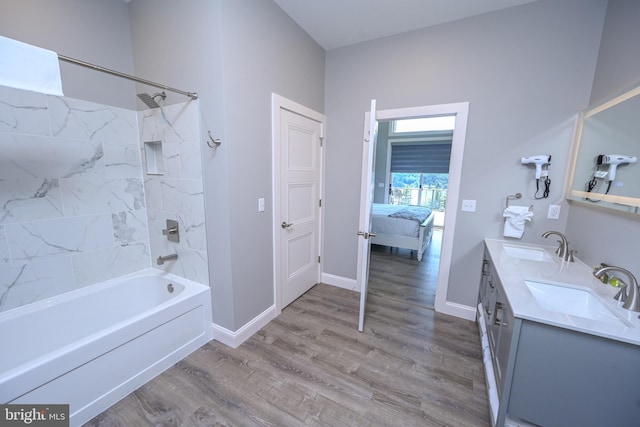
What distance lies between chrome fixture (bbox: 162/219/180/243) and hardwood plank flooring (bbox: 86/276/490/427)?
985 mm

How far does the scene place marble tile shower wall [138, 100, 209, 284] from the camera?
198 centimetres

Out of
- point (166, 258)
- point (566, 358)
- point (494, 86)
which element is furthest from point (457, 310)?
point (166, 258)

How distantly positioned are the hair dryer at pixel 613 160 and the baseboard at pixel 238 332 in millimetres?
2820

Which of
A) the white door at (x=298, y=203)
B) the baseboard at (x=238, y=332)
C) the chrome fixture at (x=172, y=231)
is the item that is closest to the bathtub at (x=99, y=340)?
the baseboard at (x=238, y=332)

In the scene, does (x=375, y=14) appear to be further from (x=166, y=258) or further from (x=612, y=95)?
(x=166, y=258)

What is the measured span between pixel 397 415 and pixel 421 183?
247 inches

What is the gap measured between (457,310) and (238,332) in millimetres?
2189

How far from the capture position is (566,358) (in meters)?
1.08

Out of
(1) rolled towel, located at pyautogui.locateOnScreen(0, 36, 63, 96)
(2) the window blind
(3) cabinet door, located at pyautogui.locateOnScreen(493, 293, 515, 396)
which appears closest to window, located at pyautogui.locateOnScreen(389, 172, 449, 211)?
(2) the window blind

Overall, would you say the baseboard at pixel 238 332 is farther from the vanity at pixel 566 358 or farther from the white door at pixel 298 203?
the vanity at pixel 566 358

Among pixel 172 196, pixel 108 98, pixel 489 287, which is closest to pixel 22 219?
pixel 172 196

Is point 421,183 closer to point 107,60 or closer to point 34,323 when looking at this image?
point 107,60

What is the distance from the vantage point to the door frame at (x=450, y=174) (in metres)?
2.34

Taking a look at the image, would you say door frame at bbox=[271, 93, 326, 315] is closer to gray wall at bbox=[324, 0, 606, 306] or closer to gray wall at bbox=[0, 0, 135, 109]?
gray wall at bbox=[324, 0, 606, 306]
